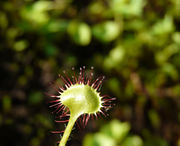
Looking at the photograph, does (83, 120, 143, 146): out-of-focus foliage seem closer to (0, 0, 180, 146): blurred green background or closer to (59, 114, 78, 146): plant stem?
(0, 0, 180, 146): blurred green background

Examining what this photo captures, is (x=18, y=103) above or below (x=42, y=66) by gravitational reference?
below

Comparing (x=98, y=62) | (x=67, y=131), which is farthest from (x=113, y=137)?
(x=67, y=131)

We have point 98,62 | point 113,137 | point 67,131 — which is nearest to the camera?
point 67,131

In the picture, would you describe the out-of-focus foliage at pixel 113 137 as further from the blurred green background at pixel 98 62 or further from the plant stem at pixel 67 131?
the plant stem at pixel 67 131

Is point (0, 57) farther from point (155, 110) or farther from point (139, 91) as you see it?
point (155, 110)

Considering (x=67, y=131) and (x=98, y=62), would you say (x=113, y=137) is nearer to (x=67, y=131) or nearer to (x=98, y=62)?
(x=98, y=62)

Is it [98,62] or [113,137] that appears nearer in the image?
[113,137]

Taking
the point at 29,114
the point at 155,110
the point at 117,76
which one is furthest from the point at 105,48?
the point at 29,114

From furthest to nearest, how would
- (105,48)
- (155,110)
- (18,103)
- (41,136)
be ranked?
(105,48), (155,110), (18,103), (41,136)
